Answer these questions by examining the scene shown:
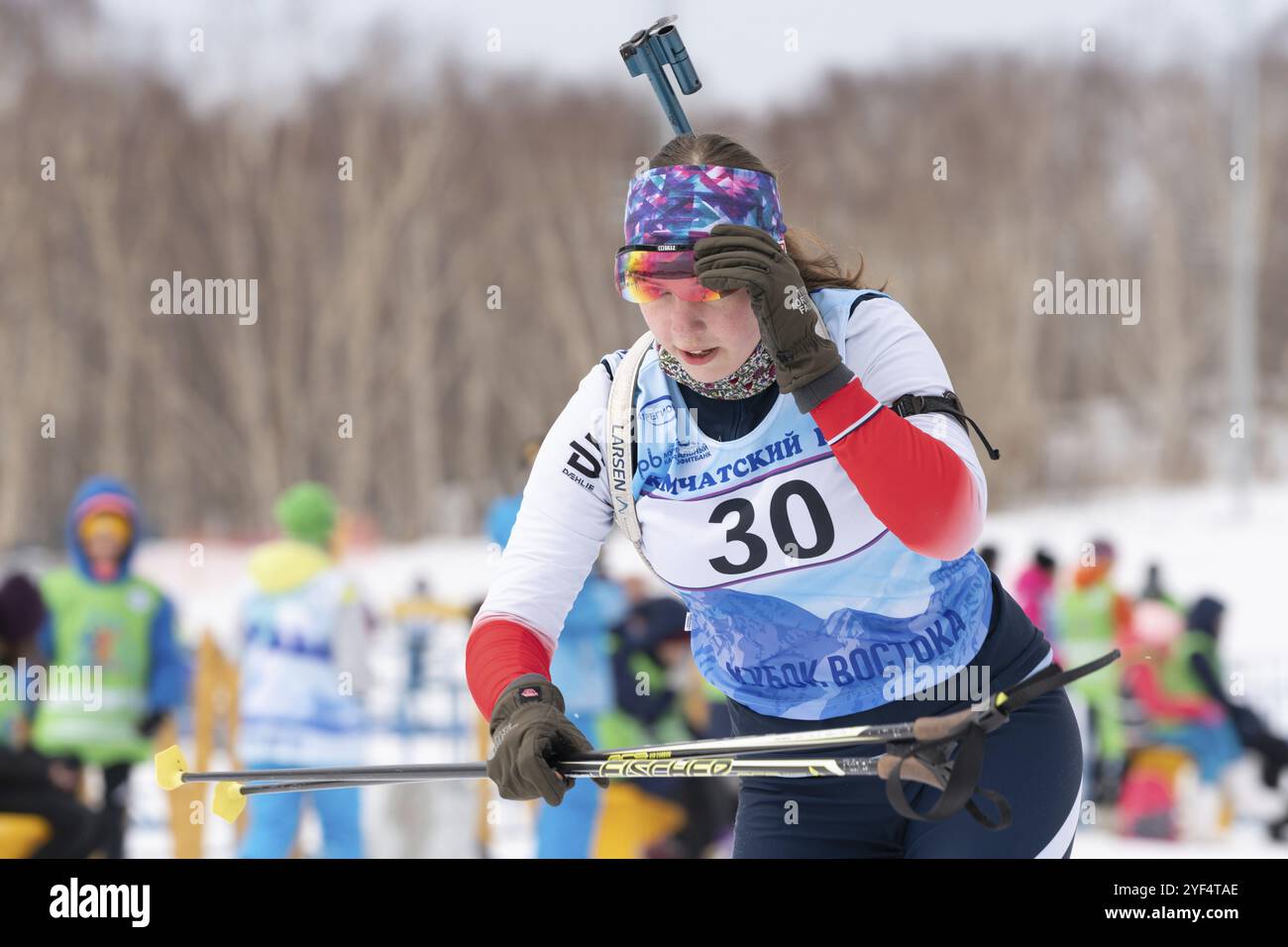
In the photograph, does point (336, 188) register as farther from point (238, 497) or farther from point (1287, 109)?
point (1287, 109)

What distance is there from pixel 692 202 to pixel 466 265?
26.1 metres

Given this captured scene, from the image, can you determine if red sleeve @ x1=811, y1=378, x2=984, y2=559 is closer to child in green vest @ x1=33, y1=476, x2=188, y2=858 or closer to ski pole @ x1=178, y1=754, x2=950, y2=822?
ski pole @ x1=178, y1=754, x2=950, y2=822

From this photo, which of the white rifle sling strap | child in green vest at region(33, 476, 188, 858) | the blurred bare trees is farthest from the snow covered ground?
the white rifle sling strap

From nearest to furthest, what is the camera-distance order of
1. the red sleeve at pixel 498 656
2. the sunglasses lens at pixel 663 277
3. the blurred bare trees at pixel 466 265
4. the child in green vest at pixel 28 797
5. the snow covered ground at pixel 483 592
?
1. the sunglasses lens at pixel 663 277
2. the red sleeve at pixel 498 656
3. the child in green vest at pixel 28 797
4. the snow covered ground at pixel 483 592
5. the blurred bare trees at pixel 466 265

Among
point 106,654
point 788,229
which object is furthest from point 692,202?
point 106,654

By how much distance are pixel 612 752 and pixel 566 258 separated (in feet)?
86.2

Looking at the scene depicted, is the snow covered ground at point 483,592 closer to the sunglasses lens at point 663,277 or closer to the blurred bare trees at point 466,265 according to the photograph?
the blurred bare trees at point 466,265

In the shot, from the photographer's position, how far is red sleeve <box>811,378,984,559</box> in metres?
2.18

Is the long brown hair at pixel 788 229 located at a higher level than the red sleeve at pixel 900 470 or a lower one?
higher

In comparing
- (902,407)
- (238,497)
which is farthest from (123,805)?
(238,497)

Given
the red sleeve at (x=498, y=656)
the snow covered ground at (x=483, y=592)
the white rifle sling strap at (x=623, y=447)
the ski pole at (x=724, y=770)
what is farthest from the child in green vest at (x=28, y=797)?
the white rifle sling strap at (x=623, y=447)

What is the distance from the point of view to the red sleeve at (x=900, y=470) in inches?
85.8

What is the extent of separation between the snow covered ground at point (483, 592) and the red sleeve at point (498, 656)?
11.4 ft

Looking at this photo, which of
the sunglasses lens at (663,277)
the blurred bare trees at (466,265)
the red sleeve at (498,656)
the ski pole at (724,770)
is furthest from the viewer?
the blurred bare trees at (466,265)
